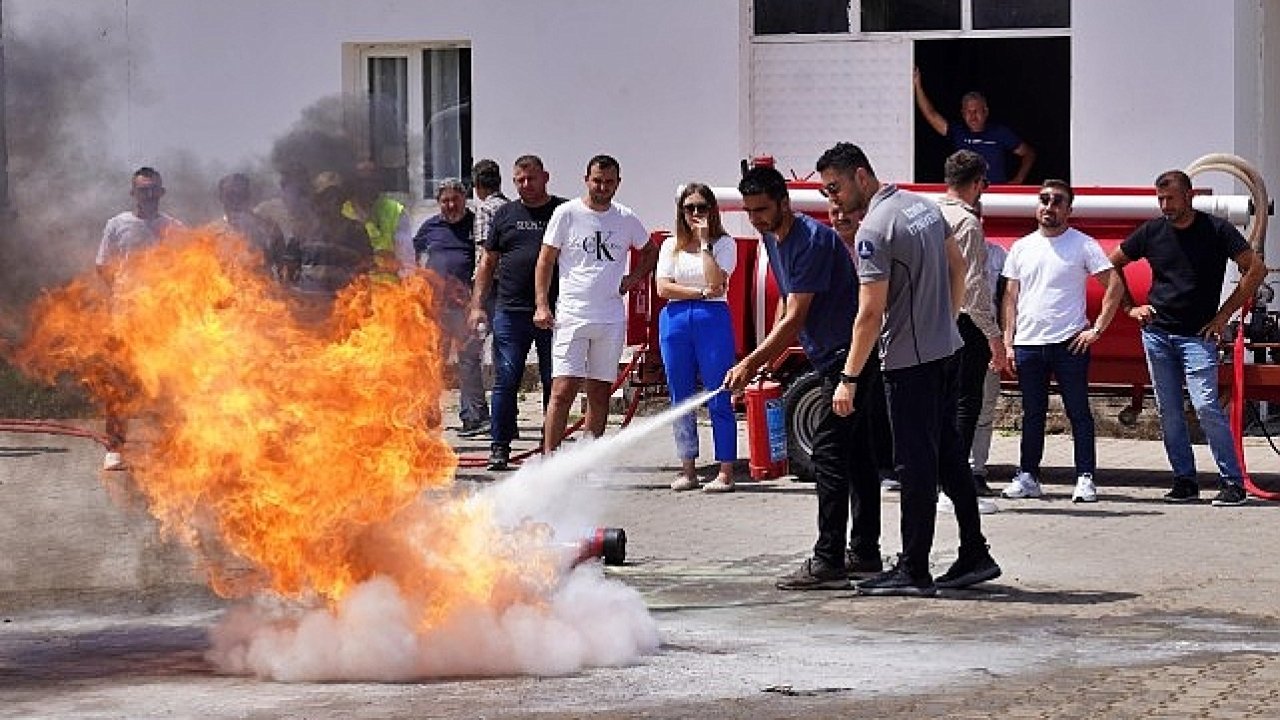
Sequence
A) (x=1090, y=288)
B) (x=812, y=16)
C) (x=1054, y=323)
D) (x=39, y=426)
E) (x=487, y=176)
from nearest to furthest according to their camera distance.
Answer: (x=39, y=426)
(x=1054, y=323)
(x=1090, y=288)
(x=487, y=176)
(x=812, y=16)

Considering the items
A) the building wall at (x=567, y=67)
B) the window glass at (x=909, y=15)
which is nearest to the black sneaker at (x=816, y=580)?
the building wall at (x=567, y=67)

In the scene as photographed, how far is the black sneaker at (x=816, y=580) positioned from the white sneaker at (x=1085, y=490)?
11.5 ft

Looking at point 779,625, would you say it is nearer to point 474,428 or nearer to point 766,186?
point 766,186

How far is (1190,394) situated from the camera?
13.4 metres

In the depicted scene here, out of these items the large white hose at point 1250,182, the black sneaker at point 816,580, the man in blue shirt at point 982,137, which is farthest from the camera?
the man in blue shirt at point 982,137

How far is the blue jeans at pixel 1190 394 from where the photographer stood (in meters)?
13.3

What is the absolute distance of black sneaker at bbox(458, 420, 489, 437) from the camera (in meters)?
17.1

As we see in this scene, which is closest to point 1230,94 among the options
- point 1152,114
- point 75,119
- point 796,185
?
point 1152,114

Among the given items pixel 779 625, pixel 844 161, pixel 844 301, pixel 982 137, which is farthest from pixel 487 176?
pixel 779 625

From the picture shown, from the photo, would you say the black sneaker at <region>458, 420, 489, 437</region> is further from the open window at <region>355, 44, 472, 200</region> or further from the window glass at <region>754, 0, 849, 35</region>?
the window glass at <region>754, 0, 849, 35</region>

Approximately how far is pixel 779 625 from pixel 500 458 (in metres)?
5.73

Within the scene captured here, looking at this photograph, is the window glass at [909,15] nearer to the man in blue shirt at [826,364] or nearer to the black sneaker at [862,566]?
the man in blue shirt at [826,364]

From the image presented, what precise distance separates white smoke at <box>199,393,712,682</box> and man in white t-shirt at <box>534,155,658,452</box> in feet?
17.7

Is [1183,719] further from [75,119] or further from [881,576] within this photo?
[75,119]
